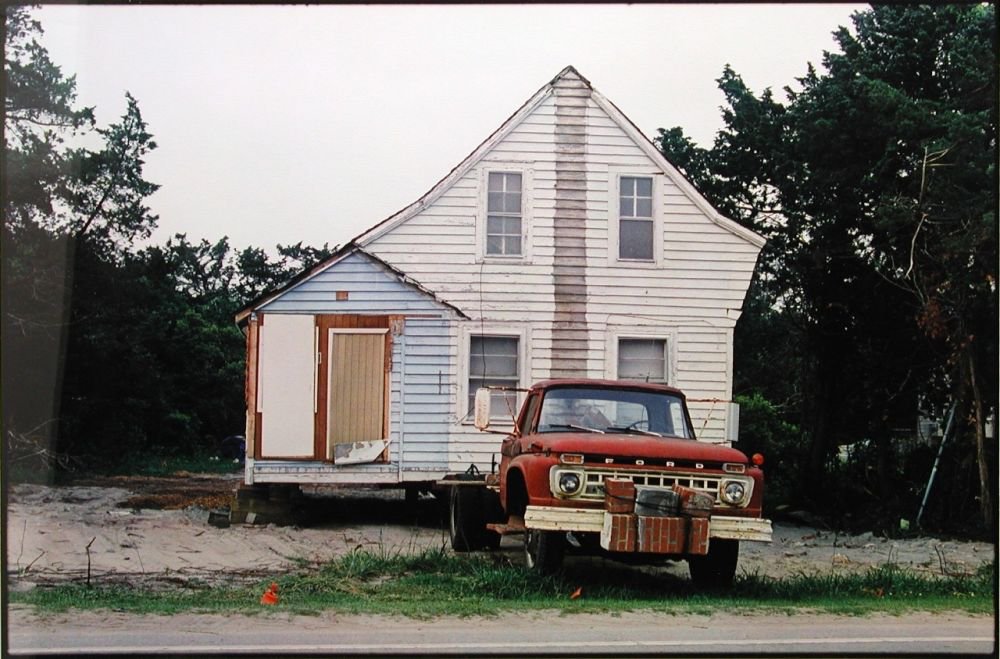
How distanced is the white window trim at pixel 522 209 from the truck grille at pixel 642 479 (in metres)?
5.80

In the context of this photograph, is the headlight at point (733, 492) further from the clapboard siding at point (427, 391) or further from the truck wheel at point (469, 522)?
the clapboard siding at point (427, 391)

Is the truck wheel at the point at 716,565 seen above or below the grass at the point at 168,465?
below

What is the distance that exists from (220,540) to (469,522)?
9.07ft

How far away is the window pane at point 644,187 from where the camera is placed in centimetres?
1514

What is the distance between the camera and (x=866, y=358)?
14.3 meters

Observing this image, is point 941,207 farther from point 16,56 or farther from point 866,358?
point 16,56

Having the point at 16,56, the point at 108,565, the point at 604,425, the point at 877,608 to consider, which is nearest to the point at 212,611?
the point at 108,565

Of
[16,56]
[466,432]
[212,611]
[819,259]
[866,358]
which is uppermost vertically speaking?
[16,56]

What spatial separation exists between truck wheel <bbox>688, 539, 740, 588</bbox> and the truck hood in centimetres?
80

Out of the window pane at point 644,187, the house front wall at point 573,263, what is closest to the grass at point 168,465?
the house front wall at point 573,263

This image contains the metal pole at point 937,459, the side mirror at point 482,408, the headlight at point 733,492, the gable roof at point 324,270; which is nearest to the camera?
the headlight at point 733,492

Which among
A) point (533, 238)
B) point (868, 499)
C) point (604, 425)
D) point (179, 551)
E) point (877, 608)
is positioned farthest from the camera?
point (533, 238)

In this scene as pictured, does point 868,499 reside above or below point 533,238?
below

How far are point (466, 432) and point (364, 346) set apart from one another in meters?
1.66
